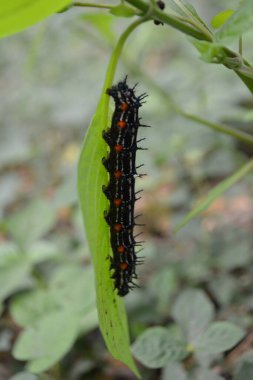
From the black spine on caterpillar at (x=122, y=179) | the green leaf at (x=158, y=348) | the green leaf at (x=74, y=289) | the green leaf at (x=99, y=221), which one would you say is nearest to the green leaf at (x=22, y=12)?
the green leaf at (x=99, y=221)

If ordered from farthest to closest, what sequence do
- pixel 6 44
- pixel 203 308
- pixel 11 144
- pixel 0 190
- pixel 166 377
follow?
pixel 6 44 < pixel 11 144 < pixel 0 190 < pixel 203 308 < pixel 166 377

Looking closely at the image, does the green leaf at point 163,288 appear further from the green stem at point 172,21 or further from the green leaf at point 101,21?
the green stem at point 172,21

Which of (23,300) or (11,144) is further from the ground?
(11,144)

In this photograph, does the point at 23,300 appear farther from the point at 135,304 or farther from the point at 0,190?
the point at 0,190

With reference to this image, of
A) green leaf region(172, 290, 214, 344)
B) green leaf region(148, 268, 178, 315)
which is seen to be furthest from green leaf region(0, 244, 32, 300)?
green leaf region(172, 290, 214, 344)

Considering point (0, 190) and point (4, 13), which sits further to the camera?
point (0, 190)

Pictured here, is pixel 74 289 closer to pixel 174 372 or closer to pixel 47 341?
pixel 47 341

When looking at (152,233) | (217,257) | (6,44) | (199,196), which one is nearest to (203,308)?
(217,257)
